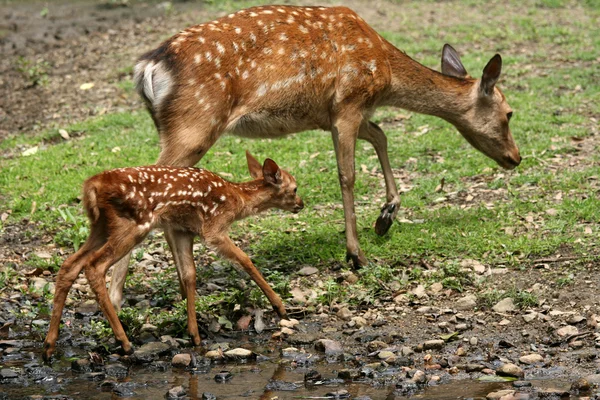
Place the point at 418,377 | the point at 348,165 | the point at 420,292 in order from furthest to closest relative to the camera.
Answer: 1. the point at 348,165
2. the point at 420,292
3. the point at 418,377

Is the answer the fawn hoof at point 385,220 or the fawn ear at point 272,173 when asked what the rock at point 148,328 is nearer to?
the fawn ear at point 272,173

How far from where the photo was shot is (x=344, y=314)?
7102mm

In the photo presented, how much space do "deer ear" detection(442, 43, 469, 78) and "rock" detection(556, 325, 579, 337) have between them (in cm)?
337

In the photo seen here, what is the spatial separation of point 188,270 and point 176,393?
1310 mm

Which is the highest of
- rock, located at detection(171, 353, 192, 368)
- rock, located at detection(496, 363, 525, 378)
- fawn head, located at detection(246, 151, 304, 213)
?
fawn head, located at detection(246, 151, 304, 213)

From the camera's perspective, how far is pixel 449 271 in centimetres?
759

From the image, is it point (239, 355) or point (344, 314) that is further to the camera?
point (344, 314)

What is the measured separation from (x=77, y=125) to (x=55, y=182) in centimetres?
203

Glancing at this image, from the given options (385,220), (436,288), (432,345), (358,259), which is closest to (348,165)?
(385,220)

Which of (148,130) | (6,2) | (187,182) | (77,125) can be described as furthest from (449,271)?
(6,2)

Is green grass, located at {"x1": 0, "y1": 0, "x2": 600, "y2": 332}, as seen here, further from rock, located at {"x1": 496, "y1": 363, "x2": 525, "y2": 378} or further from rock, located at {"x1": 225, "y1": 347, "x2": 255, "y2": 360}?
rock, located at {"x1": 496, "y1": 363, "x2": 525, "y2": 378}

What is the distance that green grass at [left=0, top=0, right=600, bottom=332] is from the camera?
320 inches

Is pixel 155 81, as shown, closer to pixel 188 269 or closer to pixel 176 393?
pixel 188 269

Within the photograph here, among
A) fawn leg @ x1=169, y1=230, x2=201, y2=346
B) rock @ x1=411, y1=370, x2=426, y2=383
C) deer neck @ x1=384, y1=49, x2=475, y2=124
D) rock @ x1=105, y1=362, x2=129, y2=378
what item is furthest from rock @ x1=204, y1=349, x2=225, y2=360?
deer neck @ x1=384, y1=49, x2=475, y2=124
